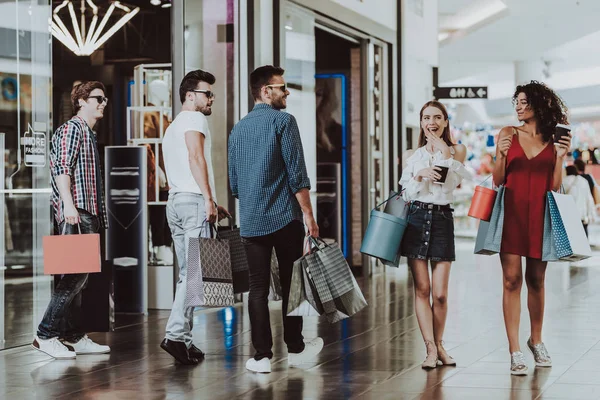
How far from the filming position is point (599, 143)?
41.5 m

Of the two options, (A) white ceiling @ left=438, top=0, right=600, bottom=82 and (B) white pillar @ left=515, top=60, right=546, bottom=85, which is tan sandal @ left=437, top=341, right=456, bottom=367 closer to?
(A) white ceiling @ left=438, top=0, right=600, bottom=82

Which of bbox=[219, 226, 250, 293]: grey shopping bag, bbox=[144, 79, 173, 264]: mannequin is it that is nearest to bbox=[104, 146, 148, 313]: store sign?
bbox=[144, 79, 173, 264]: mannequin

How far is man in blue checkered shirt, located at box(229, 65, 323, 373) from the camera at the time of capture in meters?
5.75

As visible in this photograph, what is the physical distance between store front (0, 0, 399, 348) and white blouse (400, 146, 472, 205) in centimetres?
226

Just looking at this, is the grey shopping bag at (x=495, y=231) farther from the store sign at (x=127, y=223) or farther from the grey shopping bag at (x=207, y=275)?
the store sign at (x=127, y=223)

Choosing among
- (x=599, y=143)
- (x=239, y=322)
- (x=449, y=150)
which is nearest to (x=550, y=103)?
(x=449, y=150)

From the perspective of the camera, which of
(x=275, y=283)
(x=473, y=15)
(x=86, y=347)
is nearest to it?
(x=275, y=283)

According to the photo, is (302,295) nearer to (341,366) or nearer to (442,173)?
(341,366)

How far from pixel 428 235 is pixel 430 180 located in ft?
0.97

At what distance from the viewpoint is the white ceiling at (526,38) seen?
2066 cm

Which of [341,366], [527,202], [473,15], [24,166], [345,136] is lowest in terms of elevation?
[341,366]

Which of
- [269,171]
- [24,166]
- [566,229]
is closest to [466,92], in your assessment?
[24,166]

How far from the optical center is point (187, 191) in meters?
6.12

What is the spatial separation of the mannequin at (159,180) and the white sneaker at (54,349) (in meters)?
2.86
